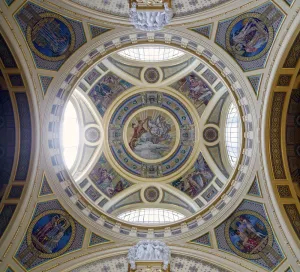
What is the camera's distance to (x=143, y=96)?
30156 mm

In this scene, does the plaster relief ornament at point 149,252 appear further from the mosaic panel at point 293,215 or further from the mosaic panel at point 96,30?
the mosaic panel at point 96,30

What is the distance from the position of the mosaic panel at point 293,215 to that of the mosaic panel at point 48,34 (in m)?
13.6

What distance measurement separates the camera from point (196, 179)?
28.9 m

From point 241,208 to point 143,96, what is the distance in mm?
13441

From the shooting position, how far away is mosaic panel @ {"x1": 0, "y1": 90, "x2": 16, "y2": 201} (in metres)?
18.8

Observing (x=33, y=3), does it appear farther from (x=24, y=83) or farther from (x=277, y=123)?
(x=277, y=123)

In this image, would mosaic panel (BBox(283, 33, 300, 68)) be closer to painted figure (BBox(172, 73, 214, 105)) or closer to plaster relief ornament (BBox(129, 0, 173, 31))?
plaster relief ornament (BBox(129, 0, 173, 31))

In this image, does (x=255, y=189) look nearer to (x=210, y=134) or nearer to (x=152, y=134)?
(x=210, y=134)

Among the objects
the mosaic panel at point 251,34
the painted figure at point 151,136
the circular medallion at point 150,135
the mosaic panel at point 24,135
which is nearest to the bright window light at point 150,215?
the circular medallion at point 150,135

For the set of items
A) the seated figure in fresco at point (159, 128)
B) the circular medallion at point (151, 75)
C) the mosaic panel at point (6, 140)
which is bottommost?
the mosaic panel at point (6, 140)

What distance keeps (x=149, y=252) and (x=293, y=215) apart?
25.2 ft

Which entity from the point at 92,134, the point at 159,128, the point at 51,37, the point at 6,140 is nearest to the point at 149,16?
A: the point at 51,37

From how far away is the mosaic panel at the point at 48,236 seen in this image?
19.0 m

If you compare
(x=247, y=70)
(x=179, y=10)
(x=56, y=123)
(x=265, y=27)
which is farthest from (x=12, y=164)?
(x=265, y=27)
